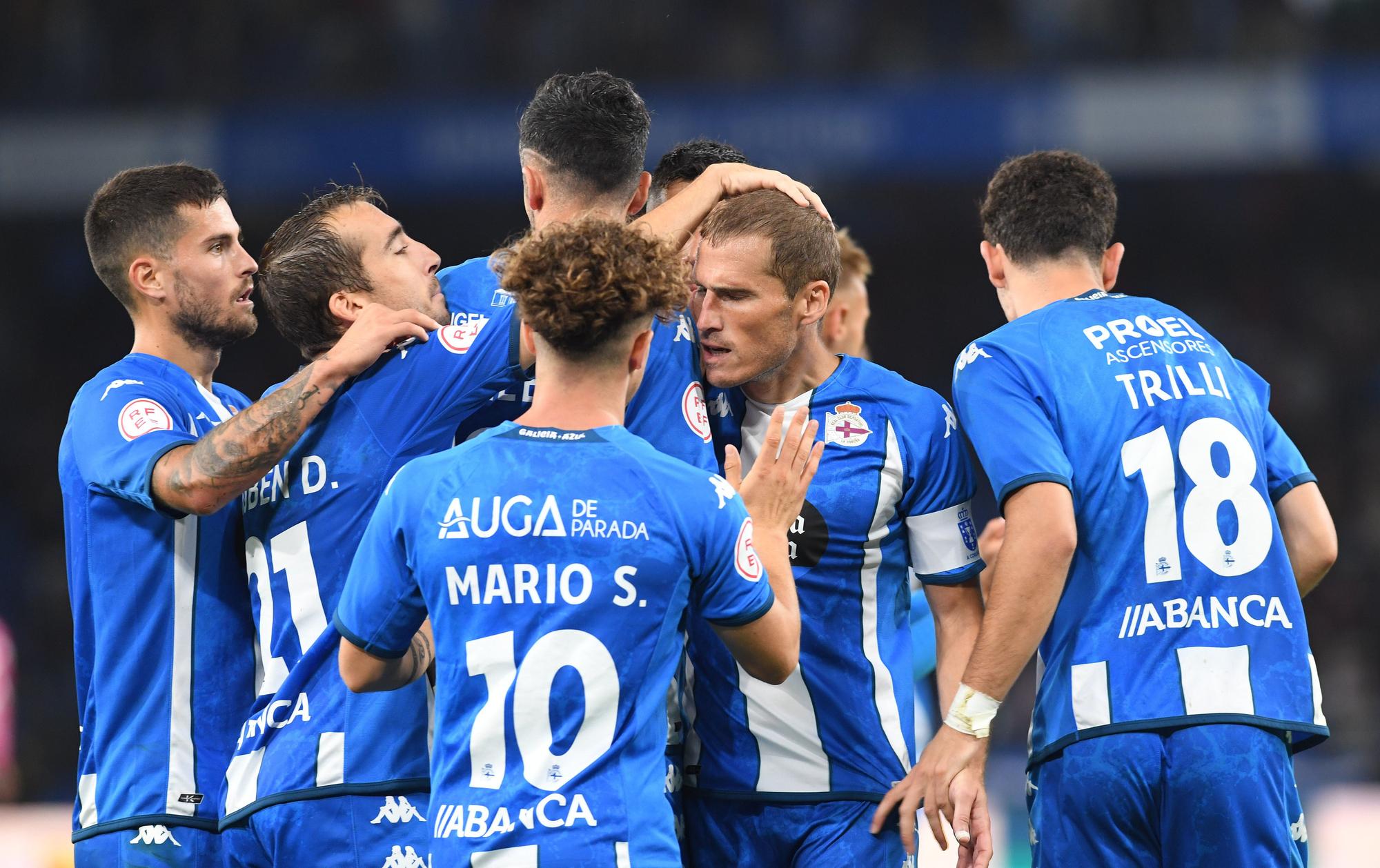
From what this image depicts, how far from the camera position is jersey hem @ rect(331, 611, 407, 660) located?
3350mm

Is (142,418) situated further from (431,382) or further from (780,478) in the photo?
(780,478)

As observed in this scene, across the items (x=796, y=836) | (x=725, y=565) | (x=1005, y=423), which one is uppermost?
(x=1005, y=423)

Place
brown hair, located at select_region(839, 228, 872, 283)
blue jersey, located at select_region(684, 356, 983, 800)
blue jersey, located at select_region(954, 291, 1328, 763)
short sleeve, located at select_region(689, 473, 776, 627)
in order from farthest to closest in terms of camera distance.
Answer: brown hair, located at select_region(839, 228, 872, 283), blue jersey, located at select_region(684, 356, 983, 800), blue jersey, located at select_region(954, 291, 1328, 763), short sleeve, located at select_region(689, 473, 776, 627)

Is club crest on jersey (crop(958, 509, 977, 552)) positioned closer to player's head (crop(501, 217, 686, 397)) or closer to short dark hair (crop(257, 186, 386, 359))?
player's head (crop(501, 217, 686, 397))

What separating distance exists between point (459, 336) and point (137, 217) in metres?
1.18

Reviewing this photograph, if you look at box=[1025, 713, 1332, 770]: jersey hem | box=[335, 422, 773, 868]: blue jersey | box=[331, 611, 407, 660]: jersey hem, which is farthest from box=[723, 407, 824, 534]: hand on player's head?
box=[1025, 713, 1332, 770]: jersey hem

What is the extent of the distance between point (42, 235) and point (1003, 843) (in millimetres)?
17310

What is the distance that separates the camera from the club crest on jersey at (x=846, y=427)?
414 centimetres

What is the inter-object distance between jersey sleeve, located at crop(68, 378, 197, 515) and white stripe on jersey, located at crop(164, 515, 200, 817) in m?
0.16

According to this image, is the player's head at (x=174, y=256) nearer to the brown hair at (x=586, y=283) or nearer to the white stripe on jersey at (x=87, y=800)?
the white stripe on jersey at (x=87, y=800)

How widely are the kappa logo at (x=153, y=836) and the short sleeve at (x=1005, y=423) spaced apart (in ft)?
7.71

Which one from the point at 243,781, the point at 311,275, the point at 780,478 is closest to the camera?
the point at 780,478

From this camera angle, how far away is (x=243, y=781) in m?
3.80

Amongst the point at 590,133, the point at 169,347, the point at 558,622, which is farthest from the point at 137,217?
the point at 558,622
